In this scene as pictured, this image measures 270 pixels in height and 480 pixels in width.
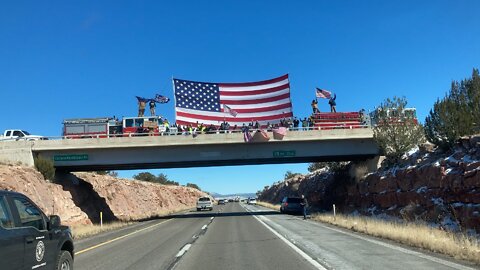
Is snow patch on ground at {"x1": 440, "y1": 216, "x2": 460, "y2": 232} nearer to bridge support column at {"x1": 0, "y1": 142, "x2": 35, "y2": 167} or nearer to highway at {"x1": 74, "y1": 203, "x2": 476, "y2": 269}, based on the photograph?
highway at {"x1": 74, "y1": 203, "x2": 476, "y2": 269}

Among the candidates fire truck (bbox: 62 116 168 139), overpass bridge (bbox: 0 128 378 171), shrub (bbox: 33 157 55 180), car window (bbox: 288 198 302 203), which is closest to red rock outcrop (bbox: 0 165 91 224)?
shrub (bbox: 33 157 55 180)

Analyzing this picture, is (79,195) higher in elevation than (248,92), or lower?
lower

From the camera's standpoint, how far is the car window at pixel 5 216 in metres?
6.50

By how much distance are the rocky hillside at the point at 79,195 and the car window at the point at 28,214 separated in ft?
72.2

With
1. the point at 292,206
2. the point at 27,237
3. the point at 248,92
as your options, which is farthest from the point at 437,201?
the point at 248,92

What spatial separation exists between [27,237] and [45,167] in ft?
101

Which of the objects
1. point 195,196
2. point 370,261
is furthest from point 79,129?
point 195,196

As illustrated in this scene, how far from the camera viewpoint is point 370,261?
11.3m

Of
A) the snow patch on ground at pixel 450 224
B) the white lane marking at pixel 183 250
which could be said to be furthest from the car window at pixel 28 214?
the snow patch on ground at pixel 450 224

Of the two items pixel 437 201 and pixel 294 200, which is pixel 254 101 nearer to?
pixel 294 200

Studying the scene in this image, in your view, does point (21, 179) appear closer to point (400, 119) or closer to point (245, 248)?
point (245, 248)

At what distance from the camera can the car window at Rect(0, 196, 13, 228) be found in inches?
256

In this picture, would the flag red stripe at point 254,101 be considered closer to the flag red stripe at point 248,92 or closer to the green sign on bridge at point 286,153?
the flag red stripe at point 248,92

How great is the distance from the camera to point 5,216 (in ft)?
21.7
